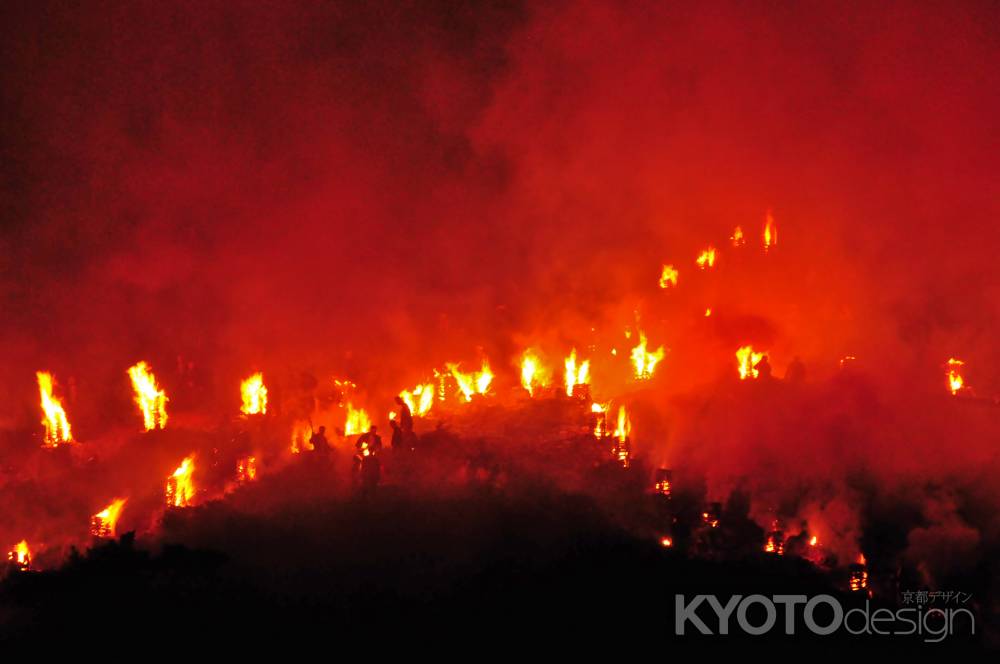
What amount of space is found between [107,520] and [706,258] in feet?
63.7

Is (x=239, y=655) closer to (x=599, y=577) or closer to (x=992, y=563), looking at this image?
(x=599, y=577)

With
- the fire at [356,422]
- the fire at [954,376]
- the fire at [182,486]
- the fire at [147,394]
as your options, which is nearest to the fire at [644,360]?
the fire at [356,422]

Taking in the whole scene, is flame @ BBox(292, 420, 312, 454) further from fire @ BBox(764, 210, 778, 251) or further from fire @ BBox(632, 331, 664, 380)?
fire @ BBox(764, 210, 778, 251)

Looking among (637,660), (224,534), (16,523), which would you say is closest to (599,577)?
(637,660)

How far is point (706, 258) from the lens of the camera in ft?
83.2

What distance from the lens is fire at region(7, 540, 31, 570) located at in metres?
14.0

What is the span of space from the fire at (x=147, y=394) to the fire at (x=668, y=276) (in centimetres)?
1637

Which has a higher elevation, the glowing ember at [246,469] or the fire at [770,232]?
the fire at [770,232]

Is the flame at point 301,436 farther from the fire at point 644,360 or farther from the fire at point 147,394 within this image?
the fire at point 644,360

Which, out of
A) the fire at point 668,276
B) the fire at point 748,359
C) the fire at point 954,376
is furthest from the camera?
the fire at point 668,276

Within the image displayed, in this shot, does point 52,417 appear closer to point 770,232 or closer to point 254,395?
point 254,395

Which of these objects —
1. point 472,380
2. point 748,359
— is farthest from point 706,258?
point 472,380

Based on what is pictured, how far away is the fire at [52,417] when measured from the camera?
2035 centimetres

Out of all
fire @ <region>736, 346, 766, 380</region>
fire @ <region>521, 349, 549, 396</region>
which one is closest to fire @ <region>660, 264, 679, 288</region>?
fire @ <region>736, 346, 766, 380</region>
